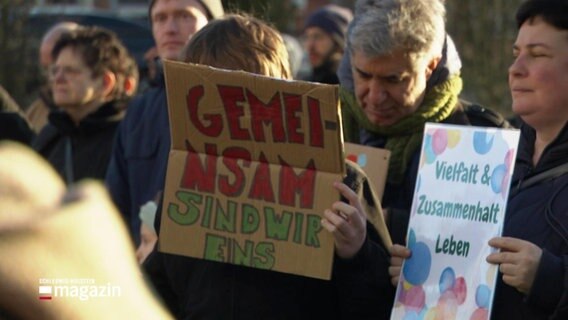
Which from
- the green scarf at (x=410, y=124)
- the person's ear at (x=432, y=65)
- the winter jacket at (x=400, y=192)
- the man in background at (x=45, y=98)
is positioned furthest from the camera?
the man in background at (x=45, y=98)

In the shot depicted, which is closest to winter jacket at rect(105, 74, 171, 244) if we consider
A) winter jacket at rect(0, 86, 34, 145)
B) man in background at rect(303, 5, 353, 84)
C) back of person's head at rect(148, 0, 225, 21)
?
back of person's head at rect(148, 0, 225, 21)

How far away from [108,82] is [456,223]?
366 cm

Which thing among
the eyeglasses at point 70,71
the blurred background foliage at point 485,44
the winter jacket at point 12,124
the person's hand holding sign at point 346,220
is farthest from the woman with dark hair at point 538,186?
the blurred background foliage at point 485,44

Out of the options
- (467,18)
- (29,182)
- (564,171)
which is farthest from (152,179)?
(467,18)

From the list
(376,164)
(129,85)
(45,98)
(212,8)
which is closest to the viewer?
(376,164)

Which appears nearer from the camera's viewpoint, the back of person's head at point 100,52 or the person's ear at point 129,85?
the back of person's head at point 100,52

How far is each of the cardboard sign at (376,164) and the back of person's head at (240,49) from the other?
67cm

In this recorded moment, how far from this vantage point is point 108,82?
21.5 ft

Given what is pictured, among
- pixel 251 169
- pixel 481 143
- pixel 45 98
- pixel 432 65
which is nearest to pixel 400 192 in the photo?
pixel 432 65

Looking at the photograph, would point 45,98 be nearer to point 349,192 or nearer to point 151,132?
point 151,132

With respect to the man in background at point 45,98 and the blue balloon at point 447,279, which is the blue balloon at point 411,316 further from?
the man in background at point 45,98

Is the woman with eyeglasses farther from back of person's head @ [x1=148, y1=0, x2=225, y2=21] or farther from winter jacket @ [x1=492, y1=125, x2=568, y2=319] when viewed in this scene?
A: winter jacket @ [x1=492, y1=125, x2=568, y2=319]

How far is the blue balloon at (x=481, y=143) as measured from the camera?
3.26 meters

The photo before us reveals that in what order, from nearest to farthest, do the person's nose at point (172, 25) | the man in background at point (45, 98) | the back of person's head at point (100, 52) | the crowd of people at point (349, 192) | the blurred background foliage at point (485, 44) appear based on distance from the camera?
the crowd of people at point (349, 192)
the person's nose at point (172, 25)
the back of person's head at point (100, 52)
the man in background at point (45, 98)
the blurred background foliage at point (485, 44)
